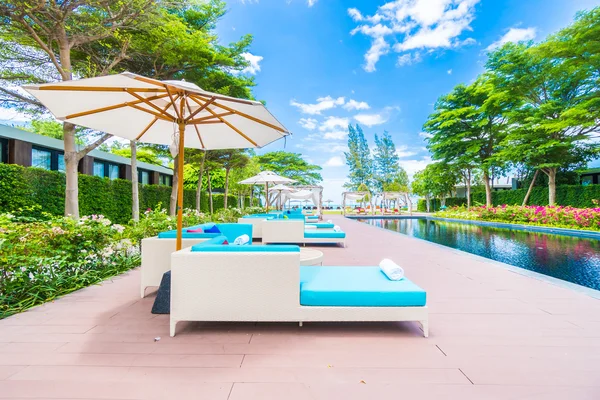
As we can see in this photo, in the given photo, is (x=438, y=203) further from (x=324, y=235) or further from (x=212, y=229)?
(x=212, y=229)

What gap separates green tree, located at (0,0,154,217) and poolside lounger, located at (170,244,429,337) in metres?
5.54

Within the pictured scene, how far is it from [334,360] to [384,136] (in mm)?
42499

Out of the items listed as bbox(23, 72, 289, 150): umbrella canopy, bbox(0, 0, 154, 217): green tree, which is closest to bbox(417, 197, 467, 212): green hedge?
bbox(23, 72, 289, 150): umbrella canopy

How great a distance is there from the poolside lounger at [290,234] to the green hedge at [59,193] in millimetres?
4425

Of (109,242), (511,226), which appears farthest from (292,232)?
(511,226)

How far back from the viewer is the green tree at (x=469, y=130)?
794 inches

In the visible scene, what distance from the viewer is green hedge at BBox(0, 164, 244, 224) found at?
756 cm

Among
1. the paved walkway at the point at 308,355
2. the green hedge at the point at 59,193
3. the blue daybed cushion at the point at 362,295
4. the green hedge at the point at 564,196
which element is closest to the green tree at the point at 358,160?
the green hedge at the point at 564,196

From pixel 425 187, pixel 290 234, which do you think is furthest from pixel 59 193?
pixel 425 187

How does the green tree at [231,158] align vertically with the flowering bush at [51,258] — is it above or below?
above

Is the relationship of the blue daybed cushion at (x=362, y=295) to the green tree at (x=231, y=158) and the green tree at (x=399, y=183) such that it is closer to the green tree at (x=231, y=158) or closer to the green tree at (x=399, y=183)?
the green tree at (x=231, y=158)

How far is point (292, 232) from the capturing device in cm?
762

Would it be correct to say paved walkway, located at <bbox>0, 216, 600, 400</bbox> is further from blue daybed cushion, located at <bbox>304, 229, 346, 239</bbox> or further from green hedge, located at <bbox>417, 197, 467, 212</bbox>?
green hedge, located at <bbox>417, 197, 467, 212</bbox>

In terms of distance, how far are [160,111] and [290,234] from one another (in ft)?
16.6
